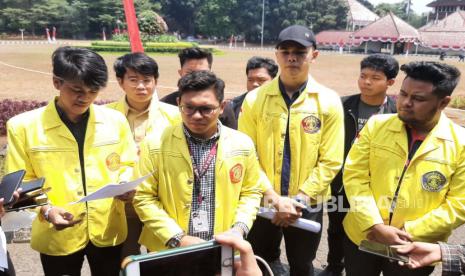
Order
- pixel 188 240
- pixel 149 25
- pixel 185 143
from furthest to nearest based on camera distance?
1. pixel 149 25
2. pixel 185 143
3. pixel 188 240

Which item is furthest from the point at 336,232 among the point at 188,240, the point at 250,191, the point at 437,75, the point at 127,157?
the point at 127,157

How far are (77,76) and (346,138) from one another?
84.8 inches

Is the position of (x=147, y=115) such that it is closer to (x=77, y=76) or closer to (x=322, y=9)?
(x=77, y=76)

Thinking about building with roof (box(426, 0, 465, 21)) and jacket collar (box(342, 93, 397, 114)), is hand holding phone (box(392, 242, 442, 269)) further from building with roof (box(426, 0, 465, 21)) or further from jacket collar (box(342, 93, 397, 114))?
building with roof (box(426, 0, 465, 21))

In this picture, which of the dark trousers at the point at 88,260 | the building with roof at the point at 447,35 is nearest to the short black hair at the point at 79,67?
the dark trousers at the point at 88,260

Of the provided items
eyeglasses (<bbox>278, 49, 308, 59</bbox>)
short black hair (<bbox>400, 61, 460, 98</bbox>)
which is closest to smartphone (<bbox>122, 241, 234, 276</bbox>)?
short black hair (<bbox>400, 61, 460, 98</bbox>)

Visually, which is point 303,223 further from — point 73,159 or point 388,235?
point 73,159

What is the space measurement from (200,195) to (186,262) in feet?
2.41

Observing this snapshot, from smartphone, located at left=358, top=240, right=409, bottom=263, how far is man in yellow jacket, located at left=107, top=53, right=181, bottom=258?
57.2 inches

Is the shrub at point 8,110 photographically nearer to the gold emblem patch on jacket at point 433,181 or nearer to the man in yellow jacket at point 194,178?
the man in yellow jacket at point 194,178

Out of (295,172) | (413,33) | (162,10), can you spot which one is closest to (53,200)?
(295,172)

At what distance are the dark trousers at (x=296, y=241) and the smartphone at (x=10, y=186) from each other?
1551 millimetres

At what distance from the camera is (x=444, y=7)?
193 ft

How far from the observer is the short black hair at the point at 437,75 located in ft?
6.68
